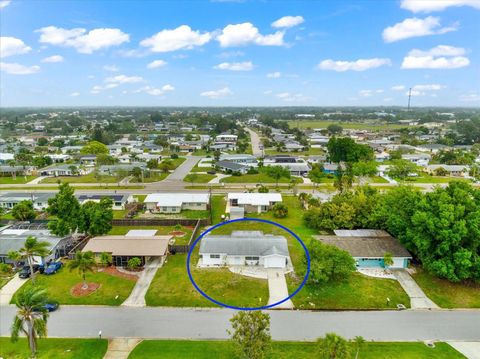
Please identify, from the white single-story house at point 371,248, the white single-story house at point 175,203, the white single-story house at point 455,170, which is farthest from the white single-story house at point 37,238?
the white single-story house at point 455,170

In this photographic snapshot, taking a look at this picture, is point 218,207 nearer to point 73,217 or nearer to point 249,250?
Result: point 249,250

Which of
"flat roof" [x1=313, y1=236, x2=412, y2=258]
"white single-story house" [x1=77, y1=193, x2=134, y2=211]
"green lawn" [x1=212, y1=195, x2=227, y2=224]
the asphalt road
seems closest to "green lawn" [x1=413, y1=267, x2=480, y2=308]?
the asphalt road

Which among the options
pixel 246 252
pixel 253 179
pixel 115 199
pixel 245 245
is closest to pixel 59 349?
pixel 246 252

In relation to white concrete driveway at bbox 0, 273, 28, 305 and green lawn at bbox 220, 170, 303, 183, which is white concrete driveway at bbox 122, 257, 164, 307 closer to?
white concrete driveway at bbox 0, 273, 28, 305

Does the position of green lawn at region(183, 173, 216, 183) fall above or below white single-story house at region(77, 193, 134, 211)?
above

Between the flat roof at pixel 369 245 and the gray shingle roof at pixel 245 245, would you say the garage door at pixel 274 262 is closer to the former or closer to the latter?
the gray shingle roof at pixel 245 245

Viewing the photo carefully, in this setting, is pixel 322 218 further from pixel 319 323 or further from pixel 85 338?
pixel 85 338
